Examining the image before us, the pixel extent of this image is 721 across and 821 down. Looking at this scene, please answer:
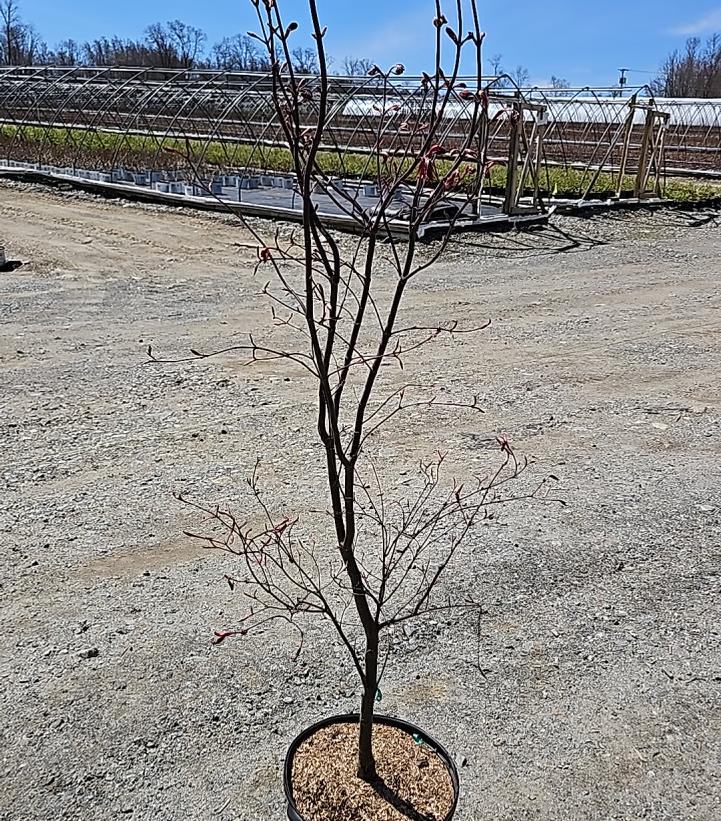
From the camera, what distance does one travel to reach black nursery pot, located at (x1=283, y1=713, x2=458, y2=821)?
2196mm

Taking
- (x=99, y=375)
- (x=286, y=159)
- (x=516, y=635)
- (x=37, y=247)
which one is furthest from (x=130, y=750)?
(x=286, y=159)

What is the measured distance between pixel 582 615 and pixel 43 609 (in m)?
2.18

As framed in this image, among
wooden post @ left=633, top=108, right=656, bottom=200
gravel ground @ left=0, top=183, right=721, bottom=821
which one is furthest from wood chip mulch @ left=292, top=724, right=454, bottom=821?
wooden post @ left=633, top=108, right=656, bottom=200

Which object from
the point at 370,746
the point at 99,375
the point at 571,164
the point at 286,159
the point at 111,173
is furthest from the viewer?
the point at 571,164

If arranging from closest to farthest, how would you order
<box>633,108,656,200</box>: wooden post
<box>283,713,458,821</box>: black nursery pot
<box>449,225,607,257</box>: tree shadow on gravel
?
1. <box>283,713,458,821</box>: black nursery pot
2. <box>449,225,607,257</box>: tree shadow on gravel
3. <box>633,108,656,200</box>: wooden post

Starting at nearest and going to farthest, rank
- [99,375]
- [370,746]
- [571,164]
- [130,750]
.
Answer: [370,746] → [130,750] → [99,375] → [571,164]

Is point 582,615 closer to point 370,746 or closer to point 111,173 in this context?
point 370,746

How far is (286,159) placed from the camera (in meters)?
19.5

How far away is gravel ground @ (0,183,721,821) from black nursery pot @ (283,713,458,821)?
0.68 ft

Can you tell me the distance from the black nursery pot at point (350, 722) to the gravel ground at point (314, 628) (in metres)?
0.21

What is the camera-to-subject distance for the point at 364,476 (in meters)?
4.57

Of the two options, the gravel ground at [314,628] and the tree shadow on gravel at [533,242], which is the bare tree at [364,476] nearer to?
the gravel ground at [314,628]

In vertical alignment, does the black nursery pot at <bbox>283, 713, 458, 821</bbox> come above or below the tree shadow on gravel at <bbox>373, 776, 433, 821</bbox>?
above

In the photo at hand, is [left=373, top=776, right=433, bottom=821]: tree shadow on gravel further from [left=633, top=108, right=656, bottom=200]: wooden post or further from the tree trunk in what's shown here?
[left=633, top=108, right=656, bottom=200]: wooden post
